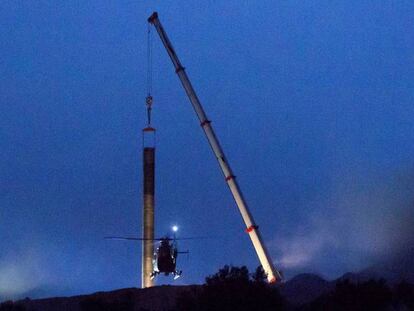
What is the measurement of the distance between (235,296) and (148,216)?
84.9ft

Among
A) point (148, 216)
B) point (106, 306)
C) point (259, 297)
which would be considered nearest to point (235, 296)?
point (259, 297)

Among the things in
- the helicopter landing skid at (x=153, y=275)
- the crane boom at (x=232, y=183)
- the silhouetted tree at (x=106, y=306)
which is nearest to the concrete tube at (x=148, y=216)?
the helicopter landing skid at (x=153, y=275)

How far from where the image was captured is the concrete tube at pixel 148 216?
68.2 meters

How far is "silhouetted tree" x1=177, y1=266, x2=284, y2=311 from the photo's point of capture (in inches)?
1737

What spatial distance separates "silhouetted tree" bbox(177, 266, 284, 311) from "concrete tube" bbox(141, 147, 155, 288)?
19809mm

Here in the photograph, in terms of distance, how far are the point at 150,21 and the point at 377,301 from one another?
1383 inches

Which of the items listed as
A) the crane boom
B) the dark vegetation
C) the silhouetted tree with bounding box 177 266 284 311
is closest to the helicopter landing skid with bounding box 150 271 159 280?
the crane boom

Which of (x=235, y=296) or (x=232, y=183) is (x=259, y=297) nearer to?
(x=235, y=296)

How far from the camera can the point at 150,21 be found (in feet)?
229

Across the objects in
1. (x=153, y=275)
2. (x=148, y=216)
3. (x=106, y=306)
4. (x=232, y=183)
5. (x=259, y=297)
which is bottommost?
(x=259, y=297)

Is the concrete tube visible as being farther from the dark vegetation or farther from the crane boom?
the dark vegetation

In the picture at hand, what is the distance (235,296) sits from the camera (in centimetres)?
4450

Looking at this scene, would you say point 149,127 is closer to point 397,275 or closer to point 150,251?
point 150,251

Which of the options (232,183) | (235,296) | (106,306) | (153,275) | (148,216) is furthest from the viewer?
(148,216)
